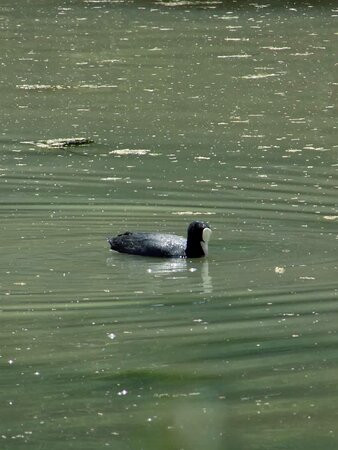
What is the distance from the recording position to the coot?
9.67 m

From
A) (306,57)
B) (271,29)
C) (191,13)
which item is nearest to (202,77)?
(306,57)

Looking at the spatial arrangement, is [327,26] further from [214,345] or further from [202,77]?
[214,345]

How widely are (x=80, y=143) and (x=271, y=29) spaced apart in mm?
7823

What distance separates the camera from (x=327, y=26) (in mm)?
21328

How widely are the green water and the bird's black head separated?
0.09 metres

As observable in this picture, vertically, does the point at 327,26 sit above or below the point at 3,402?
below

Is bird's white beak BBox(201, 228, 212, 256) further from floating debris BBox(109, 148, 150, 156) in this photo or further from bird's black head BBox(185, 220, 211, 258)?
floating debris BBox(109, 148, 150, 156)

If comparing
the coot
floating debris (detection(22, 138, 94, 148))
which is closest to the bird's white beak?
the coot

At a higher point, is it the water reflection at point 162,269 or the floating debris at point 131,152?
the water reflection at point 162,269

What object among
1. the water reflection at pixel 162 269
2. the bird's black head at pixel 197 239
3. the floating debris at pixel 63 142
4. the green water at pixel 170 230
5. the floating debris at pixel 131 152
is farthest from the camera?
the floating debris at pixel 63 142

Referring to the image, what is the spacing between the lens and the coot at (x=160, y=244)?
9.67 m

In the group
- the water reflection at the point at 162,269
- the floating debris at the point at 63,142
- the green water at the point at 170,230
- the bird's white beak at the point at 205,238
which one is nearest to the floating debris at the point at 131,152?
the green water at the point at 170,230

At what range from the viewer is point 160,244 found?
9.84m

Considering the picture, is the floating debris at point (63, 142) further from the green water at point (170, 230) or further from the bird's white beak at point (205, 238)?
the bird's white beak at point (205, 238)
